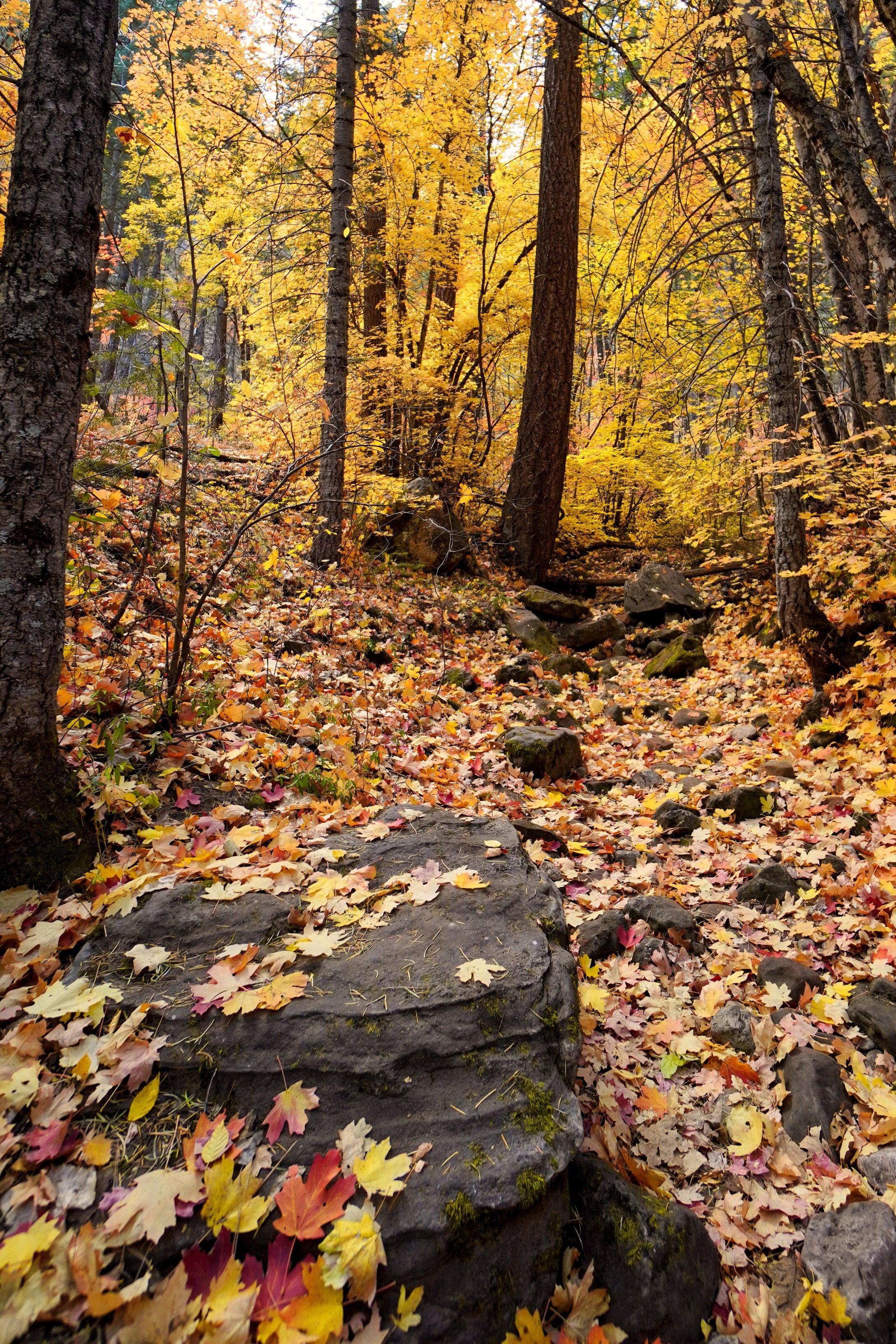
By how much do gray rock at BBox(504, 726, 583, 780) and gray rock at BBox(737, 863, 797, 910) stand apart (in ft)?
5.99

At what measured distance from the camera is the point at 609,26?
14.2 ft

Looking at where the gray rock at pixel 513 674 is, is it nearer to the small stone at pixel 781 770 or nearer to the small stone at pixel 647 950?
the small stone at pixel 781 770

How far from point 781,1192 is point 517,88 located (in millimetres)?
Result: 12637

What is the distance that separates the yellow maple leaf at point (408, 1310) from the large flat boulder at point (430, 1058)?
2 cm

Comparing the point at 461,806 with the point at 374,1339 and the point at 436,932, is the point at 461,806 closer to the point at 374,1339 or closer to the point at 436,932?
the point at 436,932

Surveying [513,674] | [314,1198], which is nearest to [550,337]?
[513,674]

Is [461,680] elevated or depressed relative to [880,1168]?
elevated

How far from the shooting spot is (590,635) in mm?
9266

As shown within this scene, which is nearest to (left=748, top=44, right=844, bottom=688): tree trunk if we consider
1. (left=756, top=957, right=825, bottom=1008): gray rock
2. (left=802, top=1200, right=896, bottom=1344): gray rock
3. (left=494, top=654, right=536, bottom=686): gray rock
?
(left=494, top=654, right=536, bottom=686): gray rock

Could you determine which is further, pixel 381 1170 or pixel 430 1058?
pixel 430 1058

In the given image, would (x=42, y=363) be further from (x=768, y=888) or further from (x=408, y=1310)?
(x=768, y=888)

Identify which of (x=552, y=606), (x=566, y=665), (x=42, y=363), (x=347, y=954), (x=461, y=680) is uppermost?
(x=42, y=363)

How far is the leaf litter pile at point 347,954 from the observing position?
1480 millimetres

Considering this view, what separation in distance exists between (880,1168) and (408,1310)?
162 centimetres
